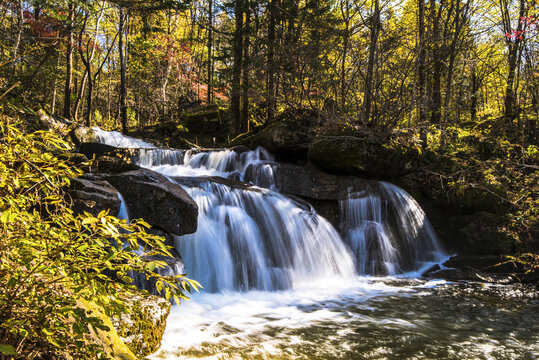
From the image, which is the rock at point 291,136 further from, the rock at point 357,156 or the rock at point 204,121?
the rock at point 204,121

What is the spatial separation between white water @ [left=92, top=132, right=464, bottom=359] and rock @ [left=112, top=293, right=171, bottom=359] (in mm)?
197

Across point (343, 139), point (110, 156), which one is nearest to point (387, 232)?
point (343, 139)

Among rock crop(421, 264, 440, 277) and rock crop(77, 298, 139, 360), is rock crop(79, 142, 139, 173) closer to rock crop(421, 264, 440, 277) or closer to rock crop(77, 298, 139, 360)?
rock crop(77, 298, 139, 360)

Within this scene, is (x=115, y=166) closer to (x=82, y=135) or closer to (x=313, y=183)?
Result: (x=313, y=183)

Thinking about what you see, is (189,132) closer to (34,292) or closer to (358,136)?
(358,136)

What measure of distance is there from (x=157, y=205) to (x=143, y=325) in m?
2.82

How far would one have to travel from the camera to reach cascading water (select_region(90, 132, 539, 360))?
13.6ft

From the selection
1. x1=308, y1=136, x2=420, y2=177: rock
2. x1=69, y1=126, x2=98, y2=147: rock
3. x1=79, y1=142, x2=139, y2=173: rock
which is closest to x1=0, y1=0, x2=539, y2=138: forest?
x1=308, y1=136, x2=420, y2=177: rock

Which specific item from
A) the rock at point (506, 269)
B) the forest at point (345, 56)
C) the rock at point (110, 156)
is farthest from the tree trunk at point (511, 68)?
the rock at point (110, 156)

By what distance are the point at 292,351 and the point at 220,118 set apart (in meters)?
17.2

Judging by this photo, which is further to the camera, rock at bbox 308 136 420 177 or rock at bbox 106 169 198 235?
rock at bbox 308 136 420 177

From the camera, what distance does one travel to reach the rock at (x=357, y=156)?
408 inches

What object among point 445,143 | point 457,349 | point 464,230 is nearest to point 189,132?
point 445,143

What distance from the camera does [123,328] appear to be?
321cm
